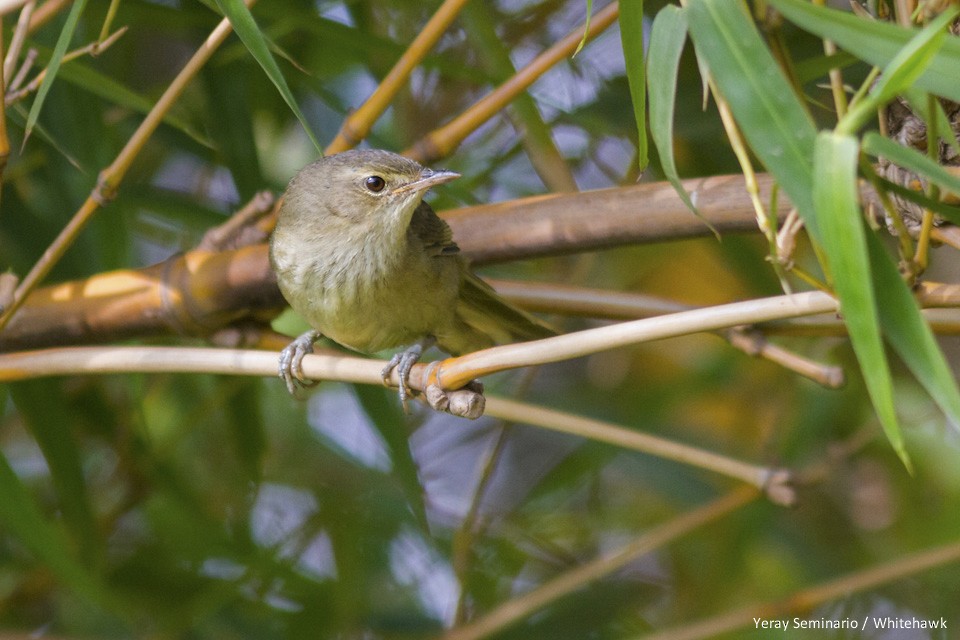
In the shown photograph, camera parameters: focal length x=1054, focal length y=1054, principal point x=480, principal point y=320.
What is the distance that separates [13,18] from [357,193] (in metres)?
1.04

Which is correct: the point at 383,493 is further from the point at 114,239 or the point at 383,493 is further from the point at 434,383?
the point at 434,383

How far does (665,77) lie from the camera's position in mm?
1418

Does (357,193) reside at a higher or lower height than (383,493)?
higher

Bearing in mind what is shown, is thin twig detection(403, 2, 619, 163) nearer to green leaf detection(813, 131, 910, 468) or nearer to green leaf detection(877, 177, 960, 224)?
green leaf detection(877, 177, 960, 224)

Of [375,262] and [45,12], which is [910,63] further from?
[45,12]

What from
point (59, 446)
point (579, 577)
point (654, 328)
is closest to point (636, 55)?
point (654, 328)

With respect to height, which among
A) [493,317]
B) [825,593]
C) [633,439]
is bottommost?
[825,593]

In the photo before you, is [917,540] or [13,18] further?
[917,540]

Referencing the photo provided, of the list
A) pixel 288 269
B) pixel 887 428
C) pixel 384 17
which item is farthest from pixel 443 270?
pixel 887 428

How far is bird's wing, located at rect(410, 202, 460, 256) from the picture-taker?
2551 millimetres

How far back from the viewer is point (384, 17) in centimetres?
340

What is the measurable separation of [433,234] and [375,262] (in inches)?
6.2

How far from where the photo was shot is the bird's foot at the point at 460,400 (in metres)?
1.69

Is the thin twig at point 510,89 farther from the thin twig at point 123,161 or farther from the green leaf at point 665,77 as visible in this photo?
the green leaf at point 665,77
